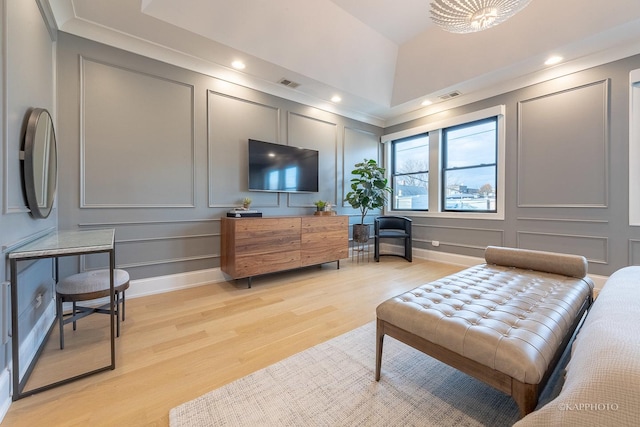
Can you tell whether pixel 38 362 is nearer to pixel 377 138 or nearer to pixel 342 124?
pixel 342 124

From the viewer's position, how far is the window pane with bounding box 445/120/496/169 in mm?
4055

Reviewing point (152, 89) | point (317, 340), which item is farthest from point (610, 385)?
point (152, 89)

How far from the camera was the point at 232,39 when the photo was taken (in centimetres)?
278

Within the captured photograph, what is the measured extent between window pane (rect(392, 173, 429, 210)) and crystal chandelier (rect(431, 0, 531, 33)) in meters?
3.05

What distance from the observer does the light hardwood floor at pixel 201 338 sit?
1.30 m

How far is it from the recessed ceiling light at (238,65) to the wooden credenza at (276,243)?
188 cm

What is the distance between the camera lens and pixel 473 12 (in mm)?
1879

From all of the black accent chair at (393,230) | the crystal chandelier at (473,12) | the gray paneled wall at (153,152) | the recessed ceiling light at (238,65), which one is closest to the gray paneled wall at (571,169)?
the black accent chair at (393,230)

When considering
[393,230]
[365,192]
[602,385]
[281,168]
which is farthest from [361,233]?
[602,385]

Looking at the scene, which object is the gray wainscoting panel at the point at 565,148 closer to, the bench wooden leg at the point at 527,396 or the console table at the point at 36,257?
the bench wooden leg at the point at 527,396

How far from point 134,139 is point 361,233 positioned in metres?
3.39

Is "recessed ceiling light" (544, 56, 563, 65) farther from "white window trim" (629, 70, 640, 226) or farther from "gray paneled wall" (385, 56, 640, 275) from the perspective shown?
"white window trim" (629, 70, 640, 226)

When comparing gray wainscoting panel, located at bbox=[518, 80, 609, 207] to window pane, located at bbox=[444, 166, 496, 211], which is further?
window pane, located at bbox=[444, 166, 496, 211]

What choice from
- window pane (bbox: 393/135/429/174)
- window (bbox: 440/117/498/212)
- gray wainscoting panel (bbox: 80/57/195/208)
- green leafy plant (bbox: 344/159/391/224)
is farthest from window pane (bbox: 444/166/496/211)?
gray wainscoting panel (bbox: 80/57/195/208)
